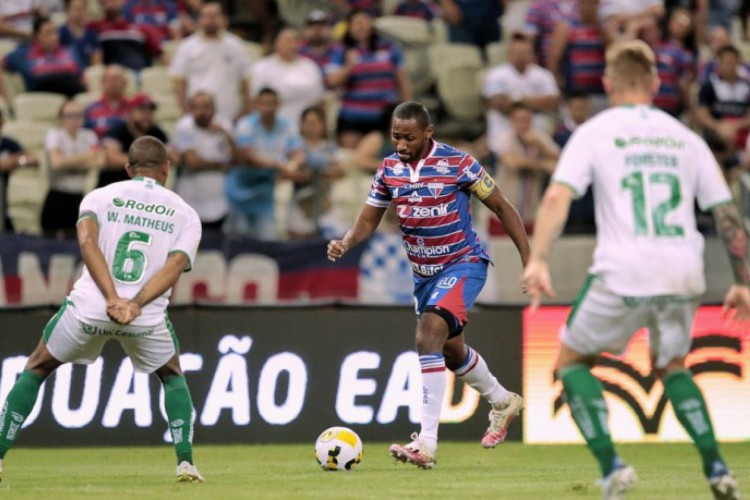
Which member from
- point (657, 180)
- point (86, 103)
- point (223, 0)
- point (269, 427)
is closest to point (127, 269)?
point (657, 180)

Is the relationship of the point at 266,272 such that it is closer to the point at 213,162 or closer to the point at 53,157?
the point at 213,162

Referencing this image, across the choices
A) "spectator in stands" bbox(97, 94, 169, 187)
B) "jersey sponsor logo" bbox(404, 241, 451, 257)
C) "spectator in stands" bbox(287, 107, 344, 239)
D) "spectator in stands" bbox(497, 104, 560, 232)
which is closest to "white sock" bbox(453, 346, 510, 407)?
"jersey sponsor logo" bbox(404, 241, 451, 257)

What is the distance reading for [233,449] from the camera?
1260cm

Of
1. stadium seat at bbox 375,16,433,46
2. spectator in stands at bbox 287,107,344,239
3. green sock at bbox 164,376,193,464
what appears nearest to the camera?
green sock at bbox 164,376,193,464

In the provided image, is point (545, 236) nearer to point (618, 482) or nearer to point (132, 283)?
point (618, 482)

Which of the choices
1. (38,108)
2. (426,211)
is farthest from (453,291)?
(38,108)

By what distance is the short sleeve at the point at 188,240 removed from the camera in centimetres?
917

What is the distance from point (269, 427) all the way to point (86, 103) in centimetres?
531

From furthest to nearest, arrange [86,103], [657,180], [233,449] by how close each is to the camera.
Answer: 1. [86,103]
2. [233,449]
3. [657,180]

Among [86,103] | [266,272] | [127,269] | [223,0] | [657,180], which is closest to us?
[657,180]

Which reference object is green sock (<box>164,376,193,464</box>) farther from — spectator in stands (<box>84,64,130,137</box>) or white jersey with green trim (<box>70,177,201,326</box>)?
spectator in stands (<box>84,64,130,137</box>)

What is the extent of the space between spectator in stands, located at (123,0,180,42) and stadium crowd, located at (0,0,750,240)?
0.07 ft

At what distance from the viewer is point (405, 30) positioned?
1895cm

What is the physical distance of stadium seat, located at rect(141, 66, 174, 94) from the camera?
57.8ft
